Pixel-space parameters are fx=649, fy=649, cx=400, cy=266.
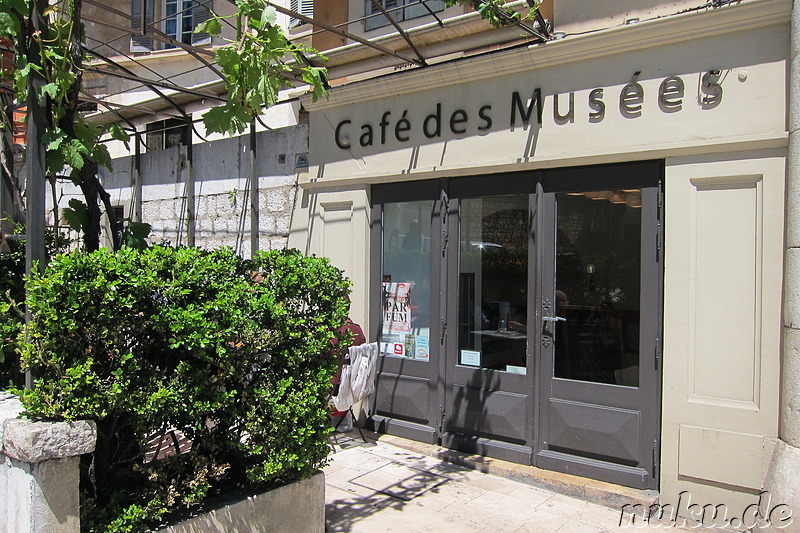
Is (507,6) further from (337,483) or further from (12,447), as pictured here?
(12,447)

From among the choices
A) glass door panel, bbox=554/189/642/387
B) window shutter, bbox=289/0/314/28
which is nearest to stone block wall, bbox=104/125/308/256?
window shutter, bbox=289/0/314/28

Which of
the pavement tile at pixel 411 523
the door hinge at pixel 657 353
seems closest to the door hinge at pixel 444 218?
the door hinge at pixel 657 353

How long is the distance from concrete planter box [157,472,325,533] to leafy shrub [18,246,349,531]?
0.10m

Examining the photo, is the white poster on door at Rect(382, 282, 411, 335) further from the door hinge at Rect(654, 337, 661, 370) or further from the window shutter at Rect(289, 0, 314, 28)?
the window shutter at Rect(289, 0, 314, 28)

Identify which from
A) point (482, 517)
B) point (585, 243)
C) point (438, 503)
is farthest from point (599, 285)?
point (438, 503)

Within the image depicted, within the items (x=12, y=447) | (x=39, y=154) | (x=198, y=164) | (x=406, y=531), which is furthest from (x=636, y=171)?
(x=198, y=164)

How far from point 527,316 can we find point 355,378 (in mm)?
1697

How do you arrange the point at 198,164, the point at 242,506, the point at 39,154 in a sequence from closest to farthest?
the point at 39,154 → the point at 242,506 → the point at 198,164

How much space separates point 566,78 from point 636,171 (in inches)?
38.8

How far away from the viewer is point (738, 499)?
454cm

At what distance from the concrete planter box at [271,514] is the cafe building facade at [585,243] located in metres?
2.20

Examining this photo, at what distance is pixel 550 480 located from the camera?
17.3ft

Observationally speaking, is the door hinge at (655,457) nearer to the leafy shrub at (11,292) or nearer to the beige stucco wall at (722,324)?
the beige stucco wall at (722,324)

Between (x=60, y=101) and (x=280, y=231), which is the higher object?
(x=60, y=101)
